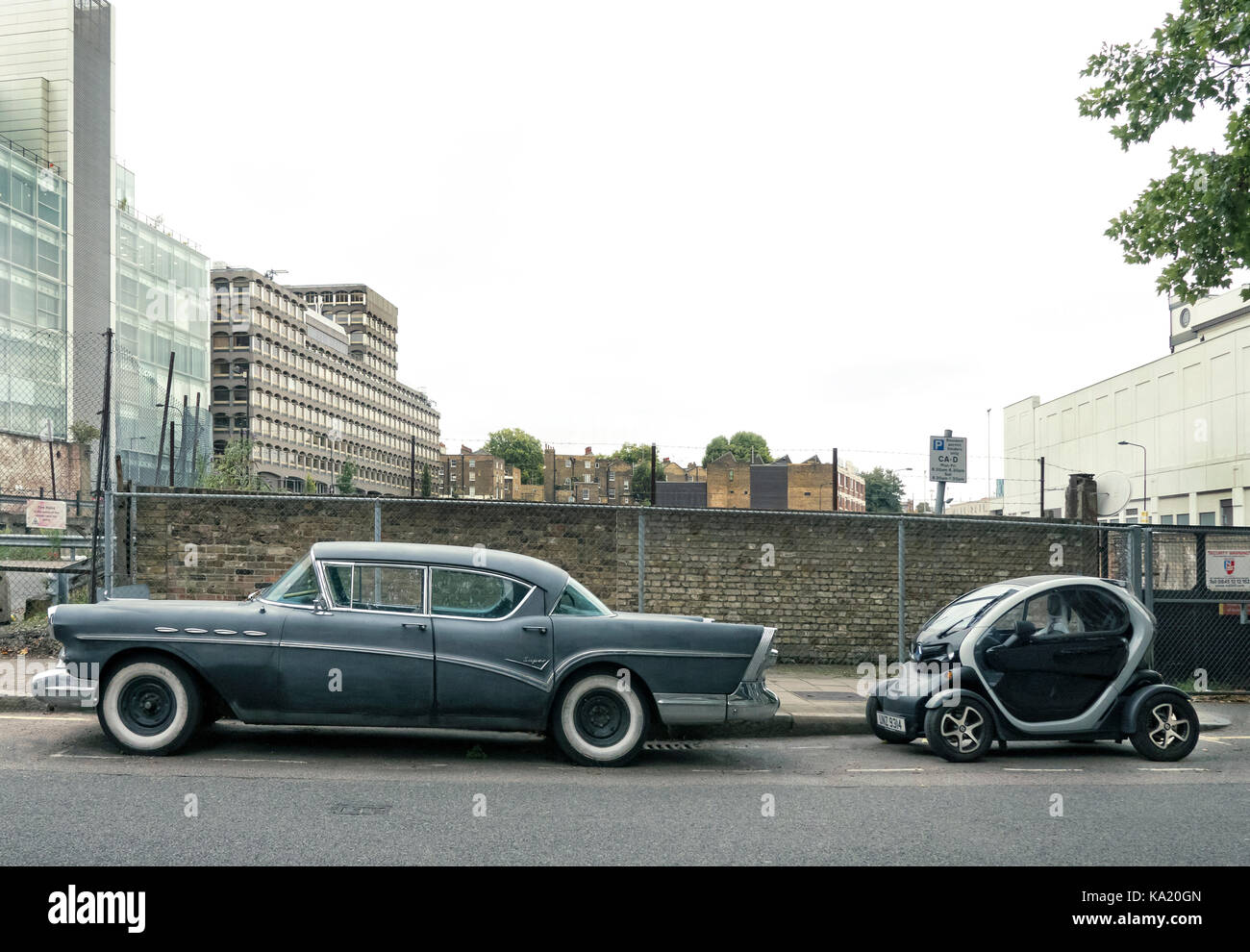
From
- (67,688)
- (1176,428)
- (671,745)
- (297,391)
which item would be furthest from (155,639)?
(297,391)

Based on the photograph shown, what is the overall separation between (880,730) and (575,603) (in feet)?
10.2

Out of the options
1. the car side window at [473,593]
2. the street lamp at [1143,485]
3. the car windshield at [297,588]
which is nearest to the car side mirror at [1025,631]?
the car side window at [473,593]

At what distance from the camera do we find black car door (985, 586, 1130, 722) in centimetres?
864

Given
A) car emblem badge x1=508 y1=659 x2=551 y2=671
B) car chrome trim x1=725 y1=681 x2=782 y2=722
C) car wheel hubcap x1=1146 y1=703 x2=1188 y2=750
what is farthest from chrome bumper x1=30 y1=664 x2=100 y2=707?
car wheel hubcap x1=1146 y1=703 x2=1188 y2=750

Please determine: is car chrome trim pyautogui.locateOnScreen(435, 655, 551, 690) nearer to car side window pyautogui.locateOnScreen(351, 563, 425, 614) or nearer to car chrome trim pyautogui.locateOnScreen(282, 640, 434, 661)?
car chrome trim pyautogui.locateOnScreen(282, 640, 434, 661)

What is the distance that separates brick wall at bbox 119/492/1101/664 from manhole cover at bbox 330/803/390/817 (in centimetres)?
681

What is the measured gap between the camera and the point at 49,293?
2265 inches

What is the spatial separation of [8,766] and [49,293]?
193ft

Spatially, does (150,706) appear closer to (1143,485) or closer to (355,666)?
(355,666)

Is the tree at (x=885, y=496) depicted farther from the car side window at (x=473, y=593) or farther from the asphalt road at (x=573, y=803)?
the car side window at (x=473, y=593)

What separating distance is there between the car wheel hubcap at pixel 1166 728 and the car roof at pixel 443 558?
513cm

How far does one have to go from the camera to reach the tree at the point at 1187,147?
1374 cm
